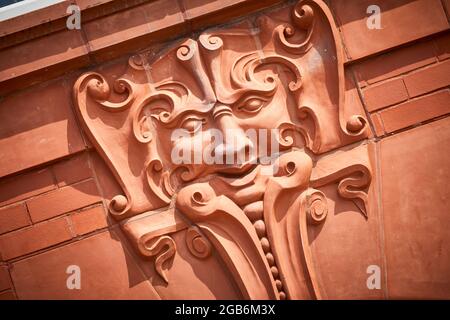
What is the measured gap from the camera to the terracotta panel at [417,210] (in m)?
2.96

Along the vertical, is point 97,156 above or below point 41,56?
below

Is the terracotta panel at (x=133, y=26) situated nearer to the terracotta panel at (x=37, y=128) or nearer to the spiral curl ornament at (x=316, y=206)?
the terracotta panel at (x=37, y=128)

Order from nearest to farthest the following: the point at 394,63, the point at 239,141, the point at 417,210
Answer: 1. the point at 417,210
2. the point at 239,141
3. the point at 394,63

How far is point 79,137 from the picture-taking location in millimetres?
3262

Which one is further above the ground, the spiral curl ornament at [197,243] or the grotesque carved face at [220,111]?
the grotesque carved face at [220,111]

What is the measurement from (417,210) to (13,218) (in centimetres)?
229

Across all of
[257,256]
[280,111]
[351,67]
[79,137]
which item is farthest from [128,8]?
[257,256]

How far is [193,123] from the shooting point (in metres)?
3.22

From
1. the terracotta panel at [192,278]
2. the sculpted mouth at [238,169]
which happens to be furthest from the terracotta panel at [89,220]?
the sculpted mouth at [238,169]

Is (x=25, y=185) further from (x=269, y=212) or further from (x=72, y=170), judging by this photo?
(x=269, y=212)

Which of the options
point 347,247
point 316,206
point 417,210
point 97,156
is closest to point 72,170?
point 97,156

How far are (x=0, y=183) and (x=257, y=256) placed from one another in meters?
1.56

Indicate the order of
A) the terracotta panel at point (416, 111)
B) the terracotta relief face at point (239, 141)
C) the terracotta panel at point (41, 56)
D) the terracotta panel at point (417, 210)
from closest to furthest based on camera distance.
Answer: the terracotta panel at point (417, 210) → the terracotta relief face at point (239, 141) → the terracotta panel at point (416, 111) → the terracotta panel at point (41, 56)
